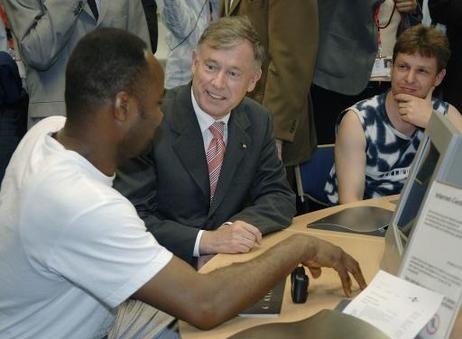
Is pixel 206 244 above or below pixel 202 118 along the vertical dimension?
below

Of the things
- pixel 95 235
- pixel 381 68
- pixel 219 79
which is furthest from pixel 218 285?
pixel 381 68

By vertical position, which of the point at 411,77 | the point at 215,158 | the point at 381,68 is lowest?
the point at 215,158

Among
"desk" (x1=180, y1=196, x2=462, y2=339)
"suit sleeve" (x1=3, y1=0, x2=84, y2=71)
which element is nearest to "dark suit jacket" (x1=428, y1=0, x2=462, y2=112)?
"desk" (x1=180, y1=196, x2=462, y2=339)

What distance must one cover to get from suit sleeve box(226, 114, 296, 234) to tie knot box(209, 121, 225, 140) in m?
0.17

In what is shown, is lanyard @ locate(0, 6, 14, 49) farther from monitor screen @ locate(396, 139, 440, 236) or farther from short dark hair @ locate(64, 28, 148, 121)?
monitor screen @ locate(396, 139, 440, 236)

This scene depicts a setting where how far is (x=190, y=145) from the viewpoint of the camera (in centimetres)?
214

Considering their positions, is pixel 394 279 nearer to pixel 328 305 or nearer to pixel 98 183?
pixel 328 305

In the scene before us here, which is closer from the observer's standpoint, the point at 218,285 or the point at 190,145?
the point at 218,285

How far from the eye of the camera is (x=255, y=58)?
7.52 ft

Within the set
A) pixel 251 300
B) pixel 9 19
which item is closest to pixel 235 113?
pixel 251 300

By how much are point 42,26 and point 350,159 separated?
4.54 ft

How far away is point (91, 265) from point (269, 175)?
3.46ft

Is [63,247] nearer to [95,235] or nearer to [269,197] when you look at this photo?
[95,235]

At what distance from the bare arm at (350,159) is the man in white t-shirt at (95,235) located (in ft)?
3.24
